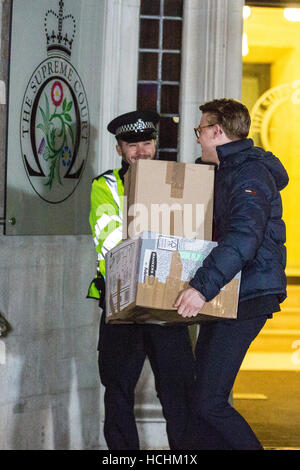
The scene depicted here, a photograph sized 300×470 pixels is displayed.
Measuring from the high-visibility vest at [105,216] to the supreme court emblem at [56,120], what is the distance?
1.73ft

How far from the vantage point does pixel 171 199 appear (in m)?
3.86

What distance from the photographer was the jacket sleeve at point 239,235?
3.62 metres

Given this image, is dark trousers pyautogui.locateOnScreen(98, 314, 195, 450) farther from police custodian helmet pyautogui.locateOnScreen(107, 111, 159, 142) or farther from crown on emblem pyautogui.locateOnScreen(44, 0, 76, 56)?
crown on emblem pyautogui.locateOnScreen(44, 0, 76, 56)

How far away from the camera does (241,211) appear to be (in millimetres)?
3695

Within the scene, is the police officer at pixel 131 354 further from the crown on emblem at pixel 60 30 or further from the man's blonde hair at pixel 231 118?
the crown on emblem at pixel 60 30

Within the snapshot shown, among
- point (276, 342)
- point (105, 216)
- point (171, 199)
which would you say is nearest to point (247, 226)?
point (171, 199)

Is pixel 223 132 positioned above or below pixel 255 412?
above

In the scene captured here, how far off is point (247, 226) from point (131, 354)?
1.01m

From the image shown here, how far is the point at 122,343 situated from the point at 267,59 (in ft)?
15.7

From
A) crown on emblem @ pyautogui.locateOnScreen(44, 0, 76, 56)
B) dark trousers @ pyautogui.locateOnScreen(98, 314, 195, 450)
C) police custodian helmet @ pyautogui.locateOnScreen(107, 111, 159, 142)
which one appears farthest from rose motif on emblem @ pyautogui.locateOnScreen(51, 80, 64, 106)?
dark trousers @ pyautogui.locateOnScreen(98, 314, 195, 450)

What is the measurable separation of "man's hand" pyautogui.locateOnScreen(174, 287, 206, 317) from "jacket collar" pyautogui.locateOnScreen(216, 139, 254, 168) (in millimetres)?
601

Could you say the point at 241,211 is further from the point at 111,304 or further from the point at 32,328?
the point at 32,328

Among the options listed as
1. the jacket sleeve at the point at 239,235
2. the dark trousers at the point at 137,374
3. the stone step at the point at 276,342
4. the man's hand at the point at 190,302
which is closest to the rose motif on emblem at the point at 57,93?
the dark trousers at the point at 137,374
